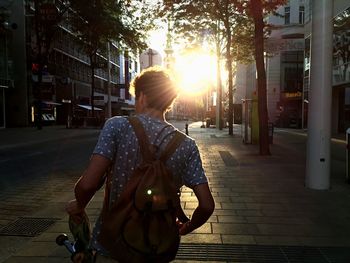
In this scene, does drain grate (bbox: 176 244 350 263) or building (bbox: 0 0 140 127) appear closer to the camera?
drain grate (bbox: 176 244 350 263)

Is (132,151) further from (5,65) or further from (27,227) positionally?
(5,65)

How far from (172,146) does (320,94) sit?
6.49 meters

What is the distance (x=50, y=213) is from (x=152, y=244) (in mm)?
4784

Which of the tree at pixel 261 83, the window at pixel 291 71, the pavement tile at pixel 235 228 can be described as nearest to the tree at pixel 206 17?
the tree at pixel 261 83

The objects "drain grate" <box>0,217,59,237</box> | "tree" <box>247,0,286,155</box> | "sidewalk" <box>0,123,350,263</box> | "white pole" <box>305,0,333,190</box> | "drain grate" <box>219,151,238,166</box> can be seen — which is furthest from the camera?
"tree" <box>247,0,286,155</box>

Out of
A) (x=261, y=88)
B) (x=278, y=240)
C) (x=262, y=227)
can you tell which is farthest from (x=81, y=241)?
(x=261, y=88)

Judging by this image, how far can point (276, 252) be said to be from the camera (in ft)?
15.4

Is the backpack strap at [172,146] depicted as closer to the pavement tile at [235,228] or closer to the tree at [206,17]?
the pavement tile at [235,228]

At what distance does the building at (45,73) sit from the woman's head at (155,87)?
29988 millimetres

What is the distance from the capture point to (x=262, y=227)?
561 centimetres

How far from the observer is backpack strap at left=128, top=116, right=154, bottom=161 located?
220cm

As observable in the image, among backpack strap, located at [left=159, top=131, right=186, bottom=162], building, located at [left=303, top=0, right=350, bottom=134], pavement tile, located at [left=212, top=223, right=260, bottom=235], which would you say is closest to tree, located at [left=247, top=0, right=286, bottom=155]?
pavement tile, located at [left=212, top=223, right=260, bottom=235]

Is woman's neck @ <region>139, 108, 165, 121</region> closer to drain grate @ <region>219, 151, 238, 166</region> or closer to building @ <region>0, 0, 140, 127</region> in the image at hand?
drain grate @ <region>219, 151, 238, 166</region>

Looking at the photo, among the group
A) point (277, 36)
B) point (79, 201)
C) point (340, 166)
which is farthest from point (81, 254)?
point (277, 36)
